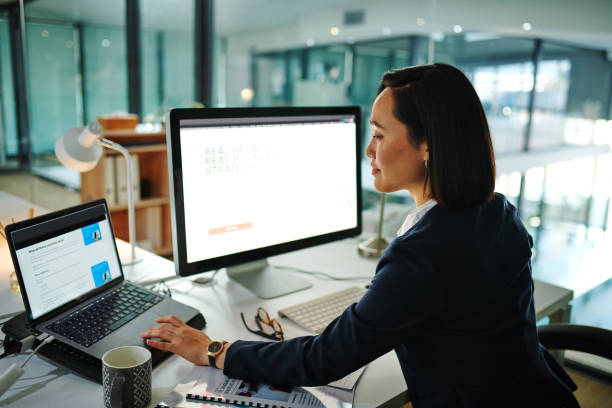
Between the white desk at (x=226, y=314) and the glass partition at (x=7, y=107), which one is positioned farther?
the glass partition at (x=7, y=107)

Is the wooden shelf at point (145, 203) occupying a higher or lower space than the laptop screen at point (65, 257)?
lower

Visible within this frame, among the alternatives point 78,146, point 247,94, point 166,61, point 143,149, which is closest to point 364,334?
point 78,146

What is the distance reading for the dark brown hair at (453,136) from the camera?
0.85 metres

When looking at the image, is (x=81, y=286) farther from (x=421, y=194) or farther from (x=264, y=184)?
(x=421, y=194)

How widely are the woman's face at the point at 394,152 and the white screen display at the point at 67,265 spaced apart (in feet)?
2.30

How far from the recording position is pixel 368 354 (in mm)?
832

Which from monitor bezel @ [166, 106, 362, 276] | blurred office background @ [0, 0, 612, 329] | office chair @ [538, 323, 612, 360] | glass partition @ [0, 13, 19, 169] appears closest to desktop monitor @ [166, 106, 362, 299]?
monitor bezel @ [166, 106, 362, 276]

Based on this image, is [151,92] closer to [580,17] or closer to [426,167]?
[580,17]

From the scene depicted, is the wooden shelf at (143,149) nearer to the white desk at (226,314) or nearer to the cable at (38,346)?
the white desk at (226,314)

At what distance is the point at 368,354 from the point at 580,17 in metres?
2.64

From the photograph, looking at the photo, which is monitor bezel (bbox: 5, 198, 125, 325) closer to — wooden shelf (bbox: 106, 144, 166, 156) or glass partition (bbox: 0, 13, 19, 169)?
wooden shelf (bbox: 106, 144, 166, 156)

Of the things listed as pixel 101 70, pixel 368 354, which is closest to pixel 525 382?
pixel 368 354

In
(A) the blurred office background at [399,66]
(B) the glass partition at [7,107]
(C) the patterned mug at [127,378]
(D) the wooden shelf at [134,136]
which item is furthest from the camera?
(B) the glass partition at [7,107]

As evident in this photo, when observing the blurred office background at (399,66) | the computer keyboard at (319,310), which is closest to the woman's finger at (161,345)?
the computer keyboard at (319,310)
